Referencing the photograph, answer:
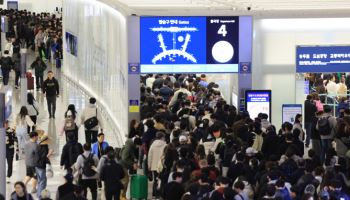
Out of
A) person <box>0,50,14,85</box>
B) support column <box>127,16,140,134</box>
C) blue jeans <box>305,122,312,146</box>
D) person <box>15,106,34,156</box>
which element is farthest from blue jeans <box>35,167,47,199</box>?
person <box>0,50,14,85</box>

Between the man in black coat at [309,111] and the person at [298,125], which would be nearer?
the person at [298,125]

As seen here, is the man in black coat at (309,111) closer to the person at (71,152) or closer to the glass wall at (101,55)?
the glass wall at (101,55)

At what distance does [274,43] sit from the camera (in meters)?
23.3

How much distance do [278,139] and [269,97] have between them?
164 inches

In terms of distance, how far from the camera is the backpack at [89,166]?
17.3 meters

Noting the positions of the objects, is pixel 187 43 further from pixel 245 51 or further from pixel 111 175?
pixel 111 175

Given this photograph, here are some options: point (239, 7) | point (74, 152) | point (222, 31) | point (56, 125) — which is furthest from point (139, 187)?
point (56, 125)

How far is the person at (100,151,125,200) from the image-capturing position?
17062 millimetres

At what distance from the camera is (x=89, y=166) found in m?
17.4

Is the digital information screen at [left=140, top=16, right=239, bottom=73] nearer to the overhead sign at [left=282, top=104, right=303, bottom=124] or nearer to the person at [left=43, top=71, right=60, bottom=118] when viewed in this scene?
the overhead sign at [left=282, top=104, right=303, bottom=124]

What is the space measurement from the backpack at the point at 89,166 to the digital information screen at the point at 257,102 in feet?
19.1

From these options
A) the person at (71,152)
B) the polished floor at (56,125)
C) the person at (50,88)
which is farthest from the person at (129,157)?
the person at (50,88)

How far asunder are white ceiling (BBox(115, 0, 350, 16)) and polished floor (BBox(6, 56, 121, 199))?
3.39 m

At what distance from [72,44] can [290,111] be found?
15.7m
